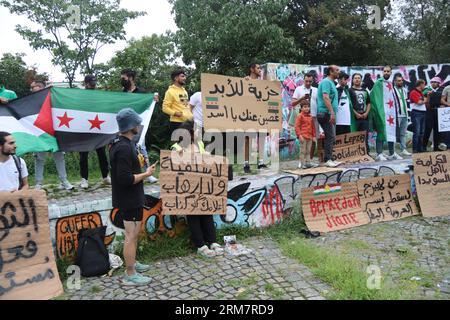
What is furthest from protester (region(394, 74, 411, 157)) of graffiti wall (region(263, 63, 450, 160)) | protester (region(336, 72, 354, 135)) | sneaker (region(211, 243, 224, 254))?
sneaker (region(211, 243, 224, 254))

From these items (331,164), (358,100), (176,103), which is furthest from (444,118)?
(176,103)

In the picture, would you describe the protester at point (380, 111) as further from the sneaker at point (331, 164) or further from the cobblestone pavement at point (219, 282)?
the cobblestone pavement at point (219, 282)

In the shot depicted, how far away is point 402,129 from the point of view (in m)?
8.62

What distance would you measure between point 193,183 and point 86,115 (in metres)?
2.16

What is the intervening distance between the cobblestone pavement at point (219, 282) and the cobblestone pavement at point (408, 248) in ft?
3.22

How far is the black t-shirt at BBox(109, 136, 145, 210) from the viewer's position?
389cm

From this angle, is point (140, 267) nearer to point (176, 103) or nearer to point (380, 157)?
point (176, 103)

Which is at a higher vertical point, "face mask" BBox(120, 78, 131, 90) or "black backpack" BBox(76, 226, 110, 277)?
"face mask" BBox(120, 78, 131, 90)

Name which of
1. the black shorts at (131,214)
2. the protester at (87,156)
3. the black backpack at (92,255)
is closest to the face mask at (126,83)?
the protester at (87,156)

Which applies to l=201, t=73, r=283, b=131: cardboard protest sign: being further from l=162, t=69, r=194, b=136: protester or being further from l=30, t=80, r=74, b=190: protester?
l=30, t=80, r=74, b=190: protester

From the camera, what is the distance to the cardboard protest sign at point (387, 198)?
21.7ft

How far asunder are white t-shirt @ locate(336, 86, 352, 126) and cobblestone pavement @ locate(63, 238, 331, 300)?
368cm

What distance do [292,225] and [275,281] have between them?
1977mm
